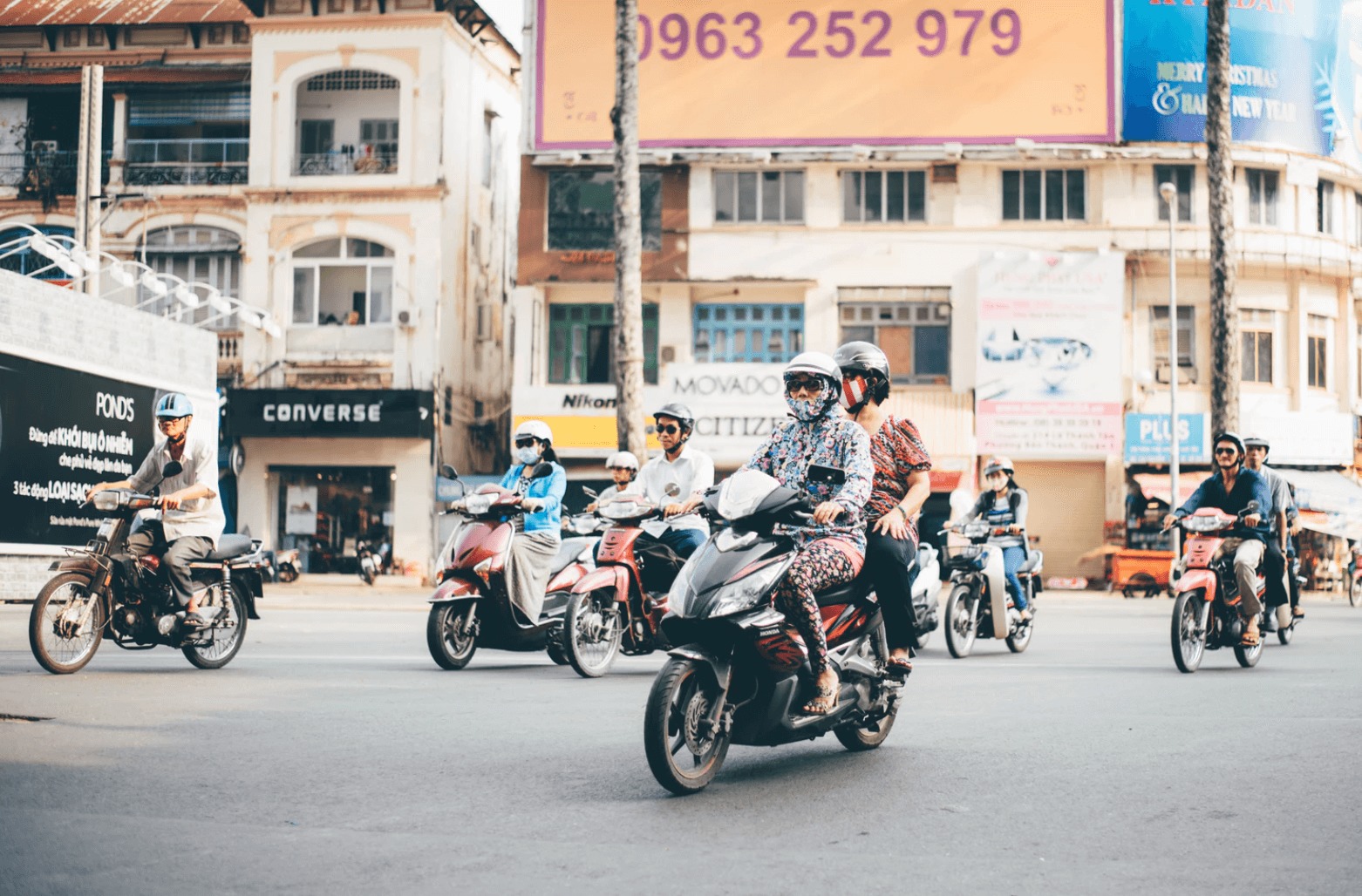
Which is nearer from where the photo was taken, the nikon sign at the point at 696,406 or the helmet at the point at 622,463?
the helmet at the point at 622,463

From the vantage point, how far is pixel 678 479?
445 inches

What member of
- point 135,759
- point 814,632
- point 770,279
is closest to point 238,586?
point 135,759

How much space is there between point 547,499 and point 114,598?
9.96 ft

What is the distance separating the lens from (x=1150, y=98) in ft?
107

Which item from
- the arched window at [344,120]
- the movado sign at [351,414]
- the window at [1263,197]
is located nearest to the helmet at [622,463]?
the movado sign at [351,414]

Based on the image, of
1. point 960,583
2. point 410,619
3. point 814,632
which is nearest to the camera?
point 814,632

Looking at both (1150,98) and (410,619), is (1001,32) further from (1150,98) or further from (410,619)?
(410,619)

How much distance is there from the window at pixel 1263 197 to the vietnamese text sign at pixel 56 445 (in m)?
24.0

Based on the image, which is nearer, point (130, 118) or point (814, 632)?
point (814, 632)

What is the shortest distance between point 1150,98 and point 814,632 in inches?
1159

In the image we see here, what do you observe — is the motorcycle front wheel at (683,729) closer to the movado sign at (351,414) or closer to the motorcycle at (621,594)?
the motorcycle at (621,594)

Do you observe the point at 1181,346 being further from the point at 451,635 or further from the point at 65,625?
the point at 65,625

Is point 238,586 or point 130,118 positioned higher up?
point 130,118

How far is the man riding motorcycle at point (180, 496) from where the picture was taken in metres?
9.86
